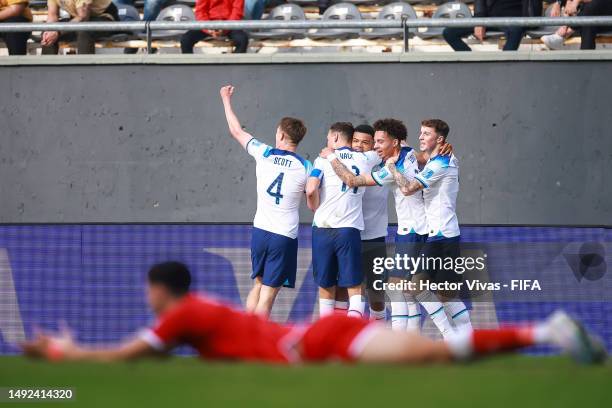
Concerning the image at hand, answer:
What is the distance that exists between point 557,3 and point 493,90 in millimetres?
1562

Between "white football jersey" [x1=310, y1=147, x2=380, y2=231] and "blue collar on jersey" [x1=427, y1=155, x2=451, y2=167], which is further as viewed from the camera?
"white football jersey" [x1=310, y1=147, x2=380, y2=231]

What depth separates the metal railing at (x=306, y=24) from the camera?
12781mm

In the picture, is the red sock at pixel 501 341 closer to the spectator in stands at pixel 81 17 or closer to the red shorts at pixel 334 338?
the red shorts at pixel 334 338

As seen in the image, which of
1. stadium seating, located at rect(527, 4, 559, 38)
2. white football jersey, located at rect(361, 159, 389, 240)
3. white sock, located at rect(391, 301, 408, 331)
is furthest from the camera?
stadium seating, located at rect(527, 4, 559, 38)

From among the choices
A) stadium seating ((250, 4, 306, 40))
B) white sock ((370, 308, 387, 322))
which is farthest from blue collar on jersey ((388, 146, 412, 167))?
stadium seating ((250, 4, 306, 40))

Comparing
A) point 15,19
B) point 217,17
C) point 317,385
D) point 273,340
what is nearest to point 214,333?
point 273,340

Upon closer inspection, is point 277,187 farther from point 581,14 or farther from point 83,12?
point 581,14

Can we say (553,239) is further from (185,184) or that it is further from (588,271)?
(185,184)

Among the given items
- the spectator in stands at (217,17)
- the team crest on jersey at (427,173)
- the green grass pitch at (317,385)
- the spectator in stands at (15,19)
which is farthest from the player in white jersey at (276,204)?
the green grass pitch at (317,385)

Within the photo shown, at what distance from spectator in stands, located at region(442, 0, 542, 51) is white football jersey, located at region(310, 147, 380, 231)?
227cm

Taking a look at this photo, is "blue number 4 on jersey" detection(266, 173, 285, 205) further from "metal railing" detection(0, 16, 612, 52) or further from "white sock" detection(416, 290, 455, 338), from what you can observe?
"metal railing" detection(0, 16, 612, 52)

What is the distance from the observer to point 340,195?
1191 cm

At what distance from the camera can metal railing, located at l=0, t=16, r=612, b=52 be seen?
1278 centimetres

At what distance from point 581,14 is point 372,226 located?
138 inches
